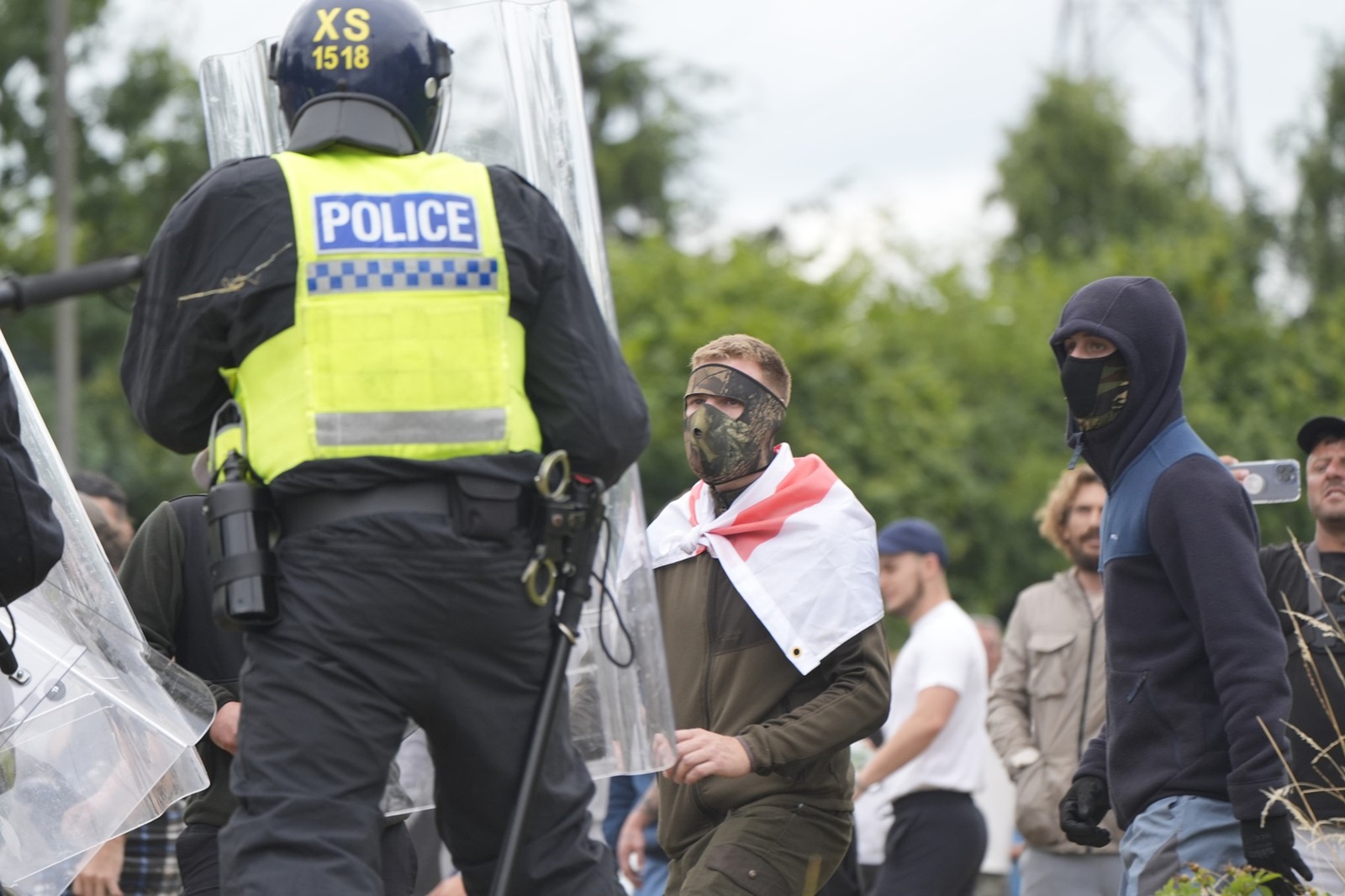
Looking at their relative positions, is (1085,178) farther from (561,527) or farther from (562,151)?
(561,527)

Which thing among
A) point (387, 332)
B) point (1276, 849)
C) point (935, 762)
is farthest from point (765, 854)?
point (935, 762)

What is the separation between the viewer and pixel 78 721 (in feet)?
14.7

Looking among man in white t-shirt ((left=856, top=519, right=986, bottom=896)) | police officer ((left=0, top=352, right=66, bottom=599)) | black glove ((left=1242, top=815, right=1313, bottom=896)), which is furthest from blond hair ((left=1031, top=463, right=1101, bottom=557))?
police officer ((left=0, top=352, right=66, bottom=599))

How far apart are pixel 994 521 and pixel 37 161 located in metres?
13.8

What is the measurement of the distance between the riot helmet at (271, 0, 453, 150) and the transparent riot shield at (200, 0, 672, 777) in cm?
36

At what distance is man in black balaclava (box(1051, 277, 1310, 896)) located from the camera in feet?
14.2

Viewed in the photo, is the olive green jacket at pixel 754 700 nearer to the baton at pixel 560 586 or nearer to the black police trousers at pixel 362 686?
the baton at pixel 560 586

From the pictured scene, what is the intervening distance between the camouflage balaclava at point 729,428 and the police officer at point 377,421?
1597mm

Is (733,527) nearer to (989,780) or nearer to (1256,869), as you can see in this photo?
(1256,869)

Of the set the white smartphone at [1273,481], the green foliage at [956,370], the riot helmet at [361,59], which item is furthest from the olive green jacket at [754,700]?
the green foliage at [956,370]

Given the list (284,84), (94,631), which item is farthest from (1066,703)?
(284,84)

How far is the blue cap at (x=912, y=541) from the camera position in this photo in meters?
8.27

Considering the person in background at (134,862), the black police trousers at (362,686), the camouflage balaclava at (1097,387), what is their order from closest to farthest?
the black police trousers at (362,686) < the camouflage balaclava at (1097,387) < the person in background at (134,862)

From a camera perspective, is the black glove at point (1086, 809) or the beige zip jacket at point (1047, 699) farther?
the beige zip jacket at point (1047, 699)
